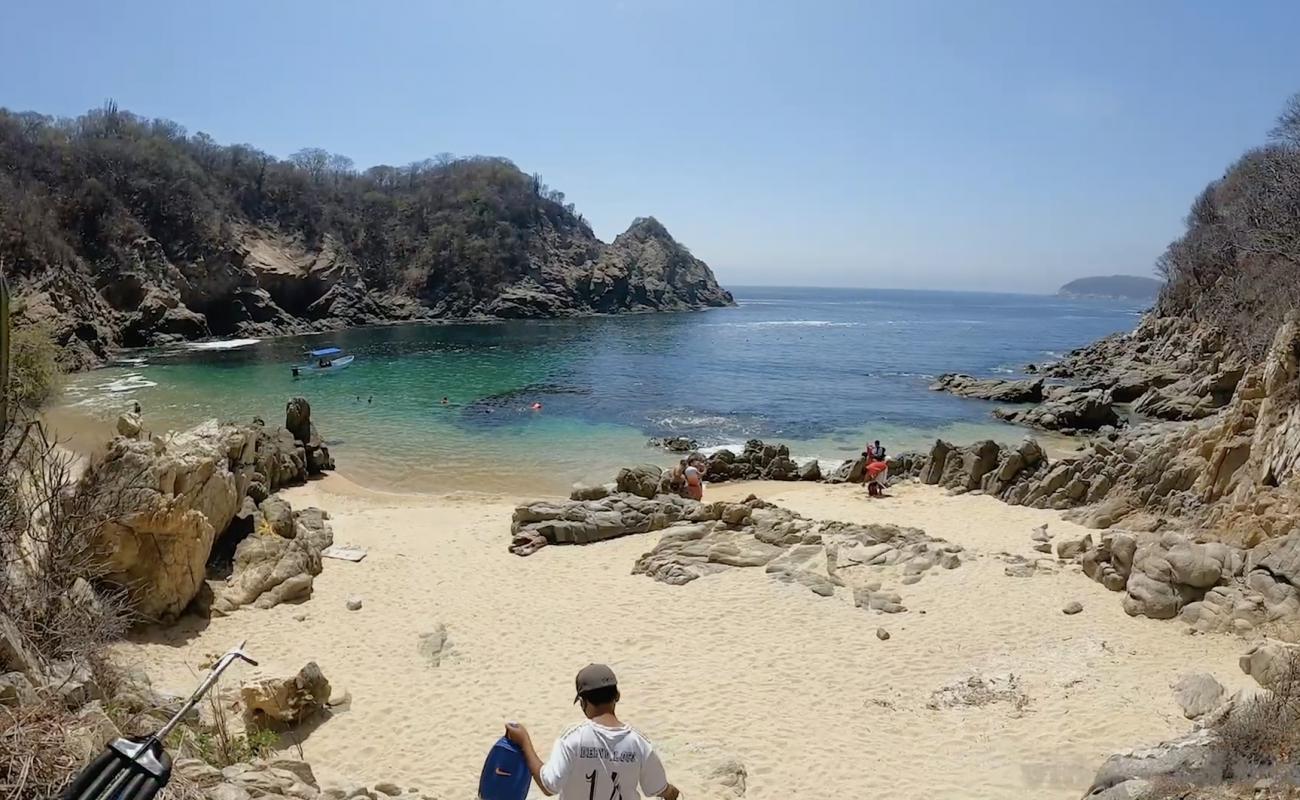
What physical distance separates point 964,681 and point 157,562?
1117 cm

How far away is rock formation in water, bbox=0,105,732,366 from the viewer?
55.6m

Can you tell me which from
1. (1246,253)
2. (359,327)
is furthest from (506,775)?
(359,327)

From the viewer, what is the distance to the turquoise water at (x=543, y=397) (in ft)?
89.7

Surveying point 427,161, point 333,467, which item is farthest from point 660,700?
point 427,161

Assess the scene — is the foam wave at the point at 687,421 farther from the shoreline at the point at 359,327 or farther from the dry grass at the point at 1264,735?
the shoreline at the point at 359,327

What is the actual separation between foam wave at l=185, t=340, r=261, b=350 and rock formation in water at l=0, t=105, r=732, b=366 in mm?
2827

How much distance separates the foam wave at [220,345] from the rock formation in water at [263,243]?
283 cm

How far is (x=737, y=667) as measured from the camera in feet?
34.1

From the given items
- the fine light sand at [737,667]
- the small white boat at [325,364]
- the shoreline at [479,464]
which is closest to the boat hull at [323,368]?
the small white boat at [325,364]

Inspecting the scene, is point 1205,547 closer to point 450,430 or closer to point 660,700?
point 660,700

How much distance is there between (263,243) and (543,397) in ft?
170

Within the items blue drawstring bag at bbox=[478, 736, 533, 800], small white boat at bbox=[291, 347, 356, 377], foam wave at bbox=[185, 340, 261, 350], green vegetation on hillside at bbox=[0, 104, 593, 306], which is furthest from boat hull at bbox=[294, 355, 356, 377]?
blue drawstring bag at bbox=[478, 736, 533, 800]

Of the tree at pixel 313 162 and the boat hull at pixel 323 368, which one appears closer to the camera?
the boat hull at pixel 323 368

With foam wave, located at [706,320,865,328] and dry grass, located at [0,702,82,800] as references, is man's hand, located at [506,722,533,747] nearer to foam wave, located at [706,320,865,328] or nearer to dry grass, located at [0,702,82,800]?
dry grass, located at [0,702,82,800]
